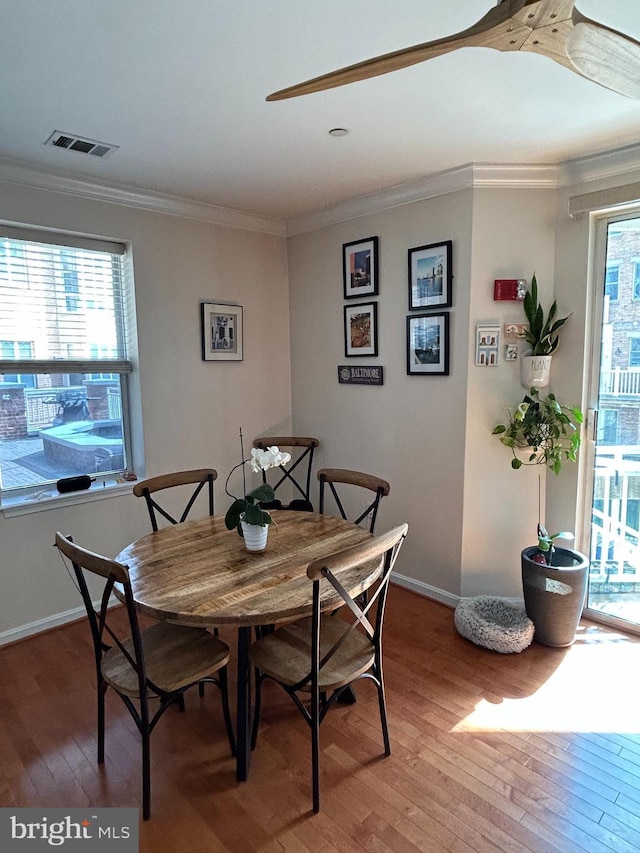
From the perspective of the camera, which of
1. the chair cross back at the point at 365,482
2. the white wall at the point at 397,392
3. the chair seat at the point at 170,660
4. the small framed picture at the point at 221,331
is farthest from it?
the small framed picture at the point at 221,331

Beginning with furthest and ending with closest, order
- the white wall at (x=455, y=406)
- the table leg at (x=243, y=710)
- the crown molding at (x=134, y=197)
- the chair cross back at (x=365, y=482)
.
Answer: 1. the white wall at (x=455, y=406)
2. the crown molding at (x=134, y=197)
3. the chair cross back at (x=365, y=482)
4. the table leg at (x=243, y=710)

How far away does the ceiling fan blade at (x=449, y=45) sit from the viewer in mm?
1062

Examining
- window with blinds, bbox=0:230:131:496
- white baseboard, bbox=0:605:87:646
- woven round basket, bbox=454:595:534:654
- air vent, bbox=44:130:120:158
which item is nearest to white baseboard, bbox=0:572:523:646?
white baseboard, bbox=0:605:87:646

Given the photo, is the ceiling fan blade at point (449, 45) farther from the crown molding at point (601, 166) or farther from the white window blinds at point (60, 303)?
the white window blinds at point (60, 303)

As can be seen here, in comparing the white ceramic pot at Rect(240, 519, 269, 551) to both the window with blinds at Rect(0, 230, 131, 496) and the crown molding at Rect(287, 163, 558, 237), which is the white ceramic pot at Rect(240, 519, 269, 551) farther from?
the crown molding at Rect(287, 163, 558, 237)

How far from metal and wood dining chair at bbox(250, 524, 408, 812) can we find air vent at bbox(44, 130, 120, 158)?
85.7 inches

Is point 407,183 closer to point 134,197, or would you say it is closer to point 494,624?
point 134,197

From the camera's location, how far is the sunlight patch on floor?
2.08 meters

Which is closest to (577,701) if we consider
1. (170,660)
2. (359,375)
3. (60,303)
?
(170,660)

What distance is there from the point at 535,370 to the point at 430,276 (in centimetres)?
82

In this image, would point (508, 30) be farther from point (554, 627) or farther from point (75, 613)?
point (75, 613)

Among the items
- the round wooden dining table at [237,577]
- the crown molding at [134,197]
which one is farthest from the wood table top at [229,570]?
the crown molding at [134,197]

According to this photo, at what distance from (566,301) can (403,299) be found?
36.7 inches

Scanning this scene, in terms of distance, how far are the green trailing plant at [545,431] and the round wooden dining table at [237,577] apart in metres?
1.11
